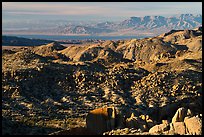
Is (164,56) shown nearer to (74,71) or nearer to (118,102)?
(74,71)

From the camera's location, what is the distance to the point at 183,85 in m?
49.8

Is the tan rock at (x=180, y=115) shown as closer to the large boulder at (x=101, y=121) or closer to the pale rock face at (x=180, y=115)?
the pale rock face at (x=180, y=115)

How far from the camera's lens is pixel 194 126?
2252 centimetres

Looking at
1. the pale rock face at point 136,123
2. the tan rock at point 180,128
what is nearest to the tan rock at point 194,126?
the tan rock at point 180,128

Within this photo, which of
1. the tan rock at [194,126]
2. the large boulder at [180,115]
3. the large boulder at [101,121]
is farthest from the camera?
the large boulder at [101,121]

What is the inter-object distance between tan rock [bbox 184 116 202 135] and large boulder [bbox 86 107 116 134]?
661 cm

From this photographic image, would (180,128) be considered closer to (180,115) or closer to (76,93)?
(180,115)

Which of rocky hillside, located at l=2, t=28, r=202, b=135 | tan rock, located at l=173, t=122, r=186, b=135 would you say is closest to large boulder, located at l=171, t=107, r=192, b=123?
tan rock, located at l=173, t=122, r=186, b=135

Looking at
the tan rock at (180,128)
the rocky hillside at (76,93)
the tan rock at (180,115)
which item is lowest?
the rocky hillside at (76,93)

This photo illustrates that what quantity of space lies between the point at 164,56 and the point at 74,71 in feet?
123

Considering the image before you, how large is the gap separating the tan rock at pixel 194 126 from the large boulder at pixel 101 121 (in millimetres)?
6612

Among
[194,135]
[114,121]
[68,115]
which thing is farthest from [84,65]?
[194,135]

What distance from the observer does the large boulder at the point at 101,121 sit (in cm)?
2775

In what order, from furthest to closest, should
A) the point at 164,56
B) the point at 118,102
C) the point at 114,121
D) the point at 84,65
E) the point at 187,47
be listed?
1. the point at 187,47
2. the point at 164,56
3. the point at 84,65
4. the point at 118,102
5. the point at 114,121
